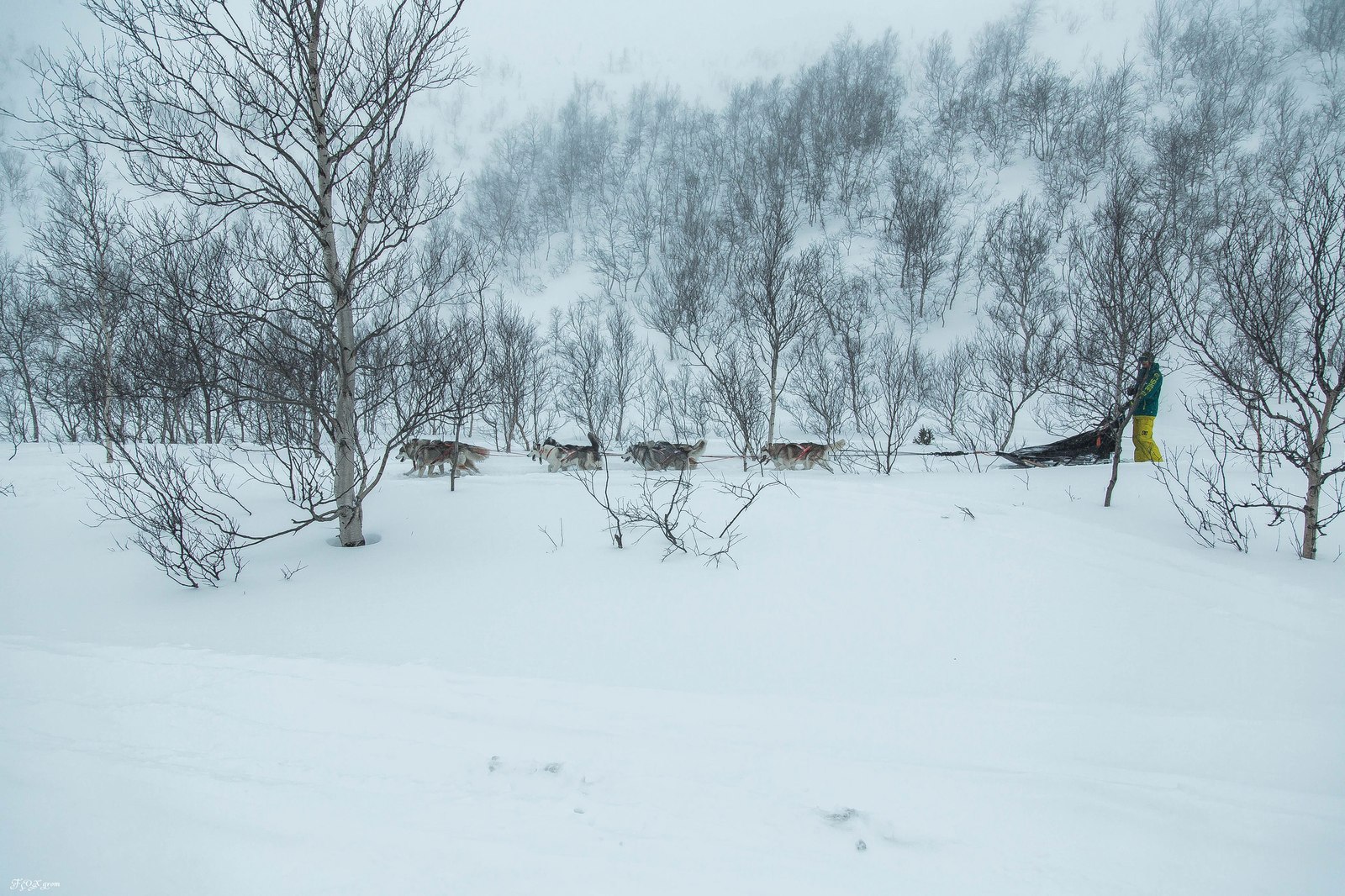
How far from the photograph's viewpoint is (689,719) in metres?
3.02

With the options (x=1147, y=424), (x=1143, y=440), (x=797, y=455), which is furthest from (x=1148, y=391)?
(x=797, y=455)

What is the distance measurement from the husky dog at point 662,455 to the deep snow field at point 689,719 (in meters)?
4.95

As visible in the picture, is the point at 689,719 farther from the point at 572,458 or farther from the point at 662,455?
the point at 572,458

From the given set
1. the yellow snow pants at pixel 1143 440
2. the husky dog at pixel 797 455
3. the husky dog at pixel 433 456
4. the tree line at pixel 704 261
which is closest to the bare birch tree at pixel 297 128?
the tree line at pixel 704 261

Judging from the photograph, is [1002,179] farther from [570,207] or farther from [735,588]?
[735,588]

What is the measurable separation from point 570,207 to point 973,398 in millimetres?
36124

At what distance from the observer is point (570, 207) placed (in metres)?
45.8

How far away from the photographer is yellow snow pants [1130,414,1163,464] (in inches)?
369

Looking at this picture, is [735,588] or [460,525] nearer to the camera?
[735,588]

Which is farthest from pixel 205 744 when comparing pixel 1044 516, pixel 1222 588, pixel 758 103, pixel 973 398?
pixel 758 103

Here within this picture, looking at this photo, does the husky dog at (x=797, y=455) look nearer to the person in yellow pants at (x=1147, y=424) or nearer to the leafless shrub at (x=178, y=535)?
the person in yellow pants at (x=1147, y=424)

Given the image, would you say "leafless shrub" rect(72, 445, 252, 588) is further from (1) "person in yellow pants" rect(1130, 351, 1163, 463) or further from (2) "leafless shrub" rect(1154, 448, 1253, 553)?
(1) "person in yellow pants" rect(1130, 351, 1163, 463)

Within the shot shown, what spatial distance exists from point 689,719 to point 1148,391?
9038mm

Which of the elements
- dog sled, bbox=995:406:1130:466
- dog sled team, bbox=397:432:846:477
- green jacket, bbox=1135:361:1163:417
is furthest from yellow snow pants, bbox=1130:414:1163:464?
dog sled team, bbox=397:432:846:477
